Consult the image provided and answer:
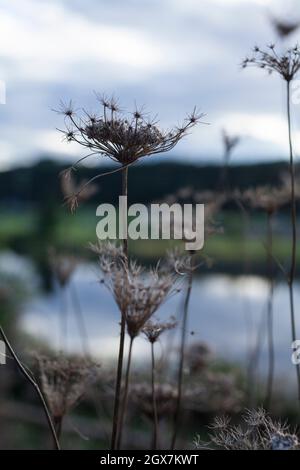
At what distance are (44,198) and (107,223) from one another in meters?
32.8

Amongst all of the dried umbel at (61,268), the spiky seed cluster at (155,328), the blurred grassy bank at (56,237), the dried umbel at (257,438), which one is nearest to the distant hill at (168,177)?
the dried umbel at (61,268)

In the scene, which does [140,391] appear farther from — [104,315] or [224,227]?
[104,315]

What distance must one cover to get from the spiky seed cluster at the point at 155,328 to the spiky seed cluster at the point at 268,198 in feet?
4.23

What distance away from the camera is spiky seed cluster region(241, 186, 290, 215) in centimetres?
325

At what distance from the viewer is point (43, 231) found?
1403 inches

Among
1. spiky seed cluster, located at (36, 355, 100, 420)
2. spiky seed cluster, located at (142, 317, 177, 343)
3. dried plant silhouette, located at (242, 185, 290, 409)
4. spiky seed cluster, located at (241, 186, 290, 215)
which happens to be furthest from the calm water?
spiky seed cluster, located at (142, 317, 177, 343)

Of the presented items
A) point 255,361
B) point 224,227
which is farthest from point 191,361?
point 224,227

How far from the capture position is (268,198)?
129 inches

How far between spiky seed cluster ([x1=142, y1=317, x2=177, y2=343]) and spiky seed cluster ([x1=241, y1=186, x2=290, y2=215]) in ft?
4.23

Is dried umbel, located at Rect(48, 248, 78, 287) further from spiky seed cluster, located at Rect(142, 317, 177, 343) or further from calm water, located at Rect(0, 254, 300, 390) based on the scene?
calm water, located at Rect(0, 254, 300, 390)

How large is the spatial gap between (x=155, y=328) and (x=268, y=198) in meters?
1.45

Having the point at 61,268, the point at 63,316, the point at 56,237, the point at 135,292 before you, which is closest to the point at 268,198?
the point at 61,268

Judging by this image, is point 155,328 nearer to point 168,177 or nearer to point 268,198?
point 268,198
